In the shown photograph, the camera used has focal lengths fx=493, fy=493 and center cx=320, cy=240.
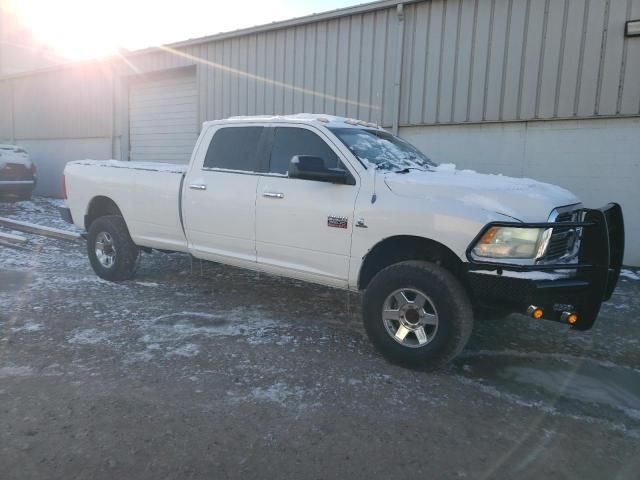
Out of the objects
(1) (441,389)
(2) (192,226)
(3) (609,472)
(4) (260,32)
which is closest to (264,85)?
(4) (260,32)

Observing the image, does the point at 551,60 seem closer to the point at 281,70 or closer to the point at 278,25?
the point at 281,70

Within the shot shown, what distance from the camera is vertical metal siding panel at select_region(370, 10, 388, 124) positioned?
9156 mm

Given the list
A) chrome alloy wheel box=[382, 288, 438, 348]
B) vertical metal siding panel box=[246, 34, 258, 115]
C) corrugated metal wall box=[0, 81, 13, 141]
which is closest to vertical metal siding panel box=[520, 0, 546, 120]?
chrome alloy wheel box=[382, 288, 438, 348]

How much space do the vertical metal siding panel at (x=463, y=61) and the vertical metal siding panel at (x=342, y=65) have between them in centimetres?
222

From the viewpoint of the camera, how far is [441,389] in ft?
11.4

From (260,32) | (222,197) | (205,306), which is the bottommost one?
(205,306)

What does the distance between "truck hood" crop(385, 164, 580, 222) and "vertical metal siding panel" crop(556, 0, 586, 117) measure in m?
4.51

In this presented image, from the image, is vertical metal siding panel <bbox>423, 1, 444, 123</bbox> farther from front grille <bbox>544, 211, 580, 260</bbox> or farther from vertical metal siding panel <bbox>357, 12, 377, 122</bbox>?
front grille <bbox>544, 211, 580, 260</bbox>

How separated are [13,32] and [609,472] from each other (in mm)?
34116

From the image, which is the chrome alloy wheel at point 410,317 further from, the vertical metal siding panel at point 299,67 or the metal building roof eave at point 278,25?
the vertical metal siding panel at point 299,67

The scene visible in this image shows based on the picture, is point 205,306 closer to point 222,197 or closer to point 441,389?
point 222,197

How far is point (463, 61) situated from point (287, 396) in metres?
7.06

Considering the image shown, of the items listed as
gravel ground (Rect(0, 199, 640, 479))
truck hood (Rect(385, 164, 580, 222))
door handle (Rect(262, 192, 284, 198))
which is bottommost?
gravel ground (Rect(0, 199, 640, 479))

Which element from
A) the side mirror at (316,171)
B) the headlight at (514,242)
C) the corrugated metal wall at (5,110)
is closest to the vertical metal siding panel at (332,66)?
the side mirror at (316,171)
